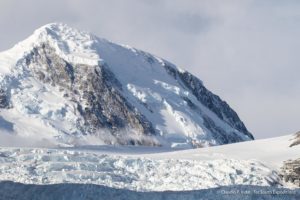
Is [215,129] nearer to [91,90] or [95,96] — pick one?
[95,96]

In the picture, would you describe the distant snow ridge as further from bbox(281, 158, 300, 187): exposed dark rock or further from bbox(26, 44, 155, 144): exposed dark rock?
bbox(281, 158, 300, 187): exposed dark rock

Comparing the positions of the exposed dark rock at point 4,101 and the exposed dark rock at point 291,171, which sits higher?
the exposed dark rock at point 4,101

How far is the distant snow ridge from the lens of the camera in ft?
391

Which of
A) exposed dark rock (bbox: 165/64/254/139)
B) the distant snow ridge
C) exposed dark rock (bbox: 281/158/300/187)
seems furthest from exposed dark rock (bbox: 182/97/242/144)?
exposed dark rock (bbox: 281/158/300/187)

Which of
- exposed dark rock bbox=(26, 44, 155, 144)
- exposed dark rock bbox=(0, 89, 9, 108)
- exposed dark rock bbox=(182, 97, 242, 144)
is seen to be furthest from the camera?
exposed dark rock bbox=(182, 97, 242, 144)

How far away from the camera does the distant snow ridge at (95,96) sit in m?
119

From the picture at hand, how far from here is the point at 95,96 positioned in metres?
130

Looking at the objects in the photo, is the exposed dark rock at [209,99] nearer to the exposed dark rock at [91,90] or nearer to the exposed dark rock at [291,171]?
the exposed dark rock at [91,90]

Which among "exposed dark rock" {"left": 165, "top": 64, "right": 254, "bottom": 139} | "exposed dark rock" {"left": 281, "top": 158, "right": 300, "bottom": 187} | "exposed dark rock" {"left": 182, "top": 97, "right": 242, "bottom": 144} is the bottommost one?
"exposed dark rock" {"left": 281, "top": 158, "right": 300, "bottom": 187}

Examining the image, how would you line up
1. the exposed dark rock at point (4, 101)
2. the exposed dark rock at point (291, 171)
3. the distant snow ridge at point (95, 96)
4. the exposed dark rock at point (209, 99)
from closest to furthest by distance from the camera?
the exposed dark rock at point (291, 171)
the distant snow ridge at point (95, 96)
the exposed dark rock at point (4, 101)
the exposed dark rock at point (209, 99)

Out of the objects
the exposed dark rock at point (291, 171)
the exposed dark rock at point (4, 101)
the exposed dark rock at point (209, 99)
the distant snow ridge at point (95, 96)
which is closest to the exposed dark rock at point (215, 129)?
the distant snow ridge at point (95, 96)

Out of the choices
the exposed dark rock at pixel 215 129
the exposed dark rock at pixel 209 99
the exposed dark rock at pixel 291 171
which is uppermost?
the exposed dark rock at pixel 209 99

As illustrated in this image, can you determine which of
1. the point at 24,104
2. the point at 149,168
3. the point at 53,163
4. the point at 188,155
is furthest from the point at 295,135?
the point at 24,104

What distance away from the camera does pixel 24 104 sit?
395ft
